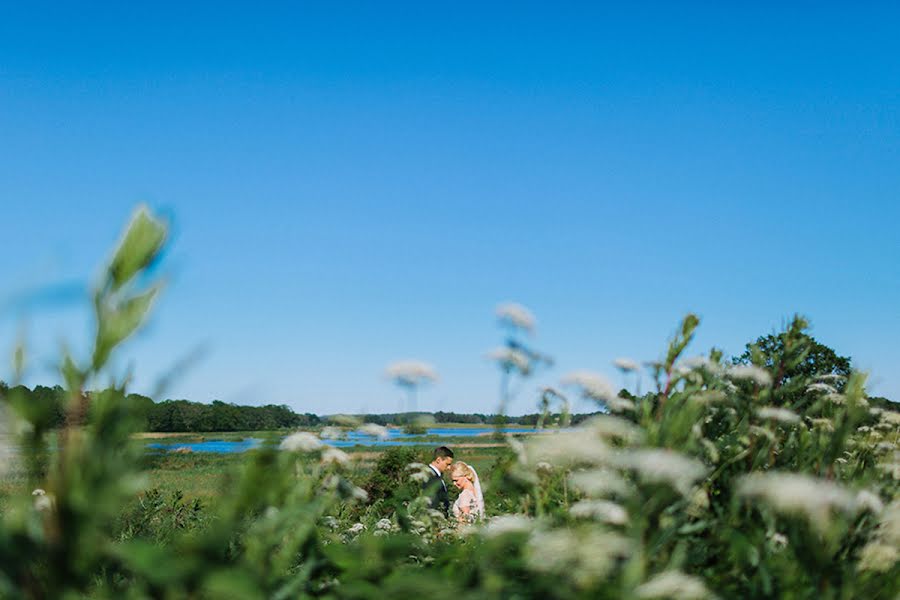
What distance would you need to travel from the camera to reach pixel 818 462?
2703 mm

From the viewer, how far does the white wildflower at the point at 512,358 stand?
3.03m

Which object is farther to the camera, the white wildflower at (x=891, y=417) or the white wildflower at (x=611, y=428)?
the white wildflower at (x=891, y=417)

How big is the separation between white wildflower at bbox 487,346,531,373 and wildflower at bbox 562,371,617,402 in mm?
227

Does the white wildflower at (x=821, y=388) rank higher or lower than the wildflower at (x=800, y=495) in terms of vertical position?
higher

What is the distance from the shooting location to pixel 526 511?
2453 millimetres

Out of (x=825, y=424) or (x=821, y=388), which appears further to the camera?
(x=821, y=388)

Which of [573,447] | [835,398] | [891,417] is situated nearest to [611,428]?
[573,447]

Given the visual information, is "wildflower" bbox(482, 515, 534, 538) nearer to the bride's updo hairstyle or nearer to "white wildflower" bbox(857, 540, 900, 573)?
"white wildflower" bbox(857, 540, 900, 573)

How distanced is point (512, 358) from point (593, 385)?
0.41m

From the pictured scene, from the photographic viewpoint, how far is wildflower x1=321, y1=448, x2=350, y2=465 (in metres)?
2.41

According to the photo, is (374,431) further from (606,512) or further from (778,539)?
(778,539)

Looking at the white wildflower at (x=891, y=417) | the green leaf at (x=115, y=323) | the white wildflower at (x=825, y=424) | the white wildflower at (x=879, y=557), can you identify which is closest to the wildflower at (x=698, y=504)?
the white wildflower at (x=879, y=557)

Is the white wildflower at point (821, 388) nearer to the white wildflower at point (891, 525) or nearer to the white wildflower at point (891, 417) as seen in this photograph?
the white wildflower at point (891, 417)

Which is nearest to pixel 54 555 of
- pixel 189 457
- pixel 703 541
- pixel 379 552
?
pixel 379 552
